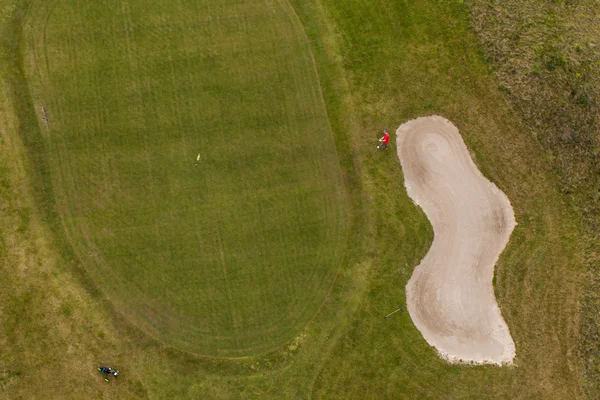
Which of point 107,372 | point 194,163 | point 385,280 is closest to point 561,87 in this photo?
point 385,280

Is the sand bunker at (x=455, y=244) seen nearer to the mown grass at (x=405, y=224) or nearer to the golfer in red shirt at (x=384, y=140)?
the mown grass at (x=405, y=224)

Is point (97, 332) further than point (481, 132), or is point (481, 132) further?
point (481, 132)

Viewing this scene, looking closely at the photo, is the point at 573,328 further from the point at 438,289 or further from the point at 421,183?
the point at 421,183

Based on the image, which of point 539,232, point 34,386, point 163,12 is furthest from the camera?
point 163,12

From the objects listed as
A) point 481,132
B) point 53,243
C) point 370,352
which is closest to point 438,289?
point 370,352

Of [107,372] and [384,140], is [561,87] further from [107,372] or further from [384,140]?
[107,372]

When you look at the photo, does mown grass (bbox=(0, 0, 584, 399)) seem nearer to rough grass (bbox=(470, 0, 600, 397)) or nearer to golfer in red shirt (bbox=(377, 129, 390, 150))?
golfer in red shirt (bbox=(377, 129, 390, 150))
